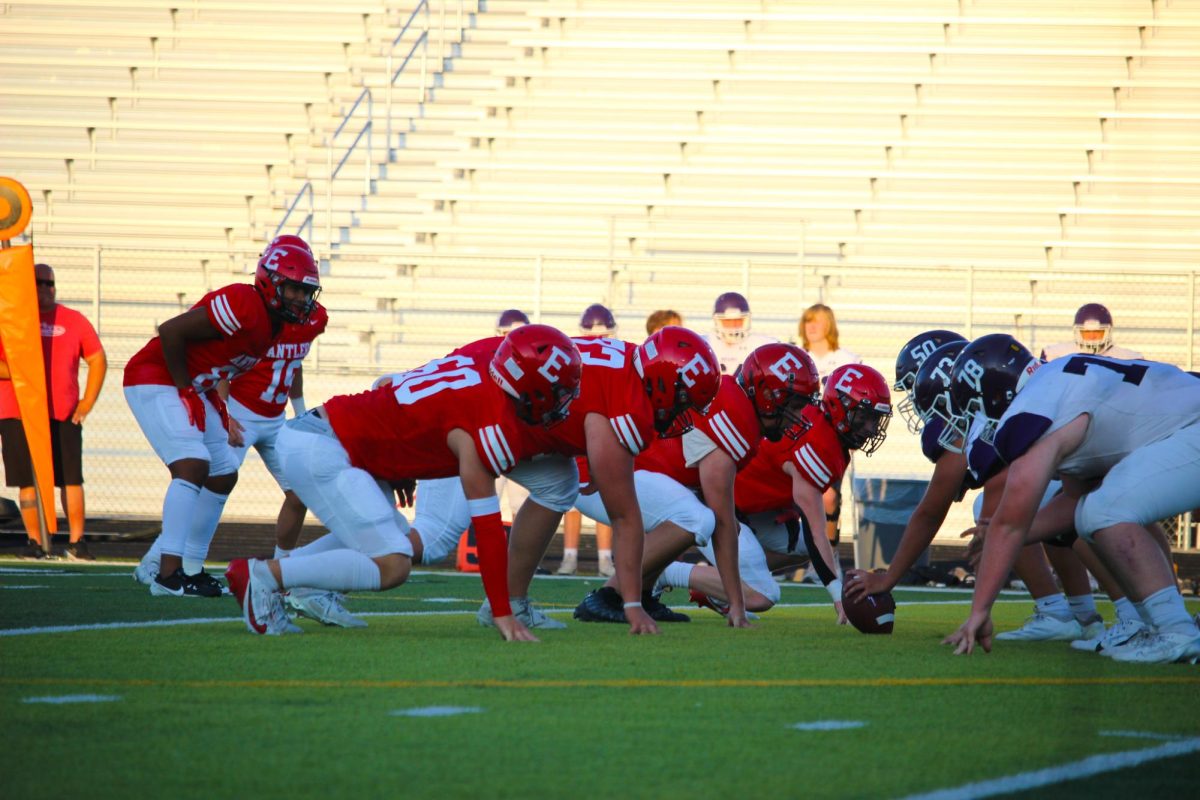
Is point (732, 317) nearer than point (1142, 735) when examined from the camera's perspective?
No

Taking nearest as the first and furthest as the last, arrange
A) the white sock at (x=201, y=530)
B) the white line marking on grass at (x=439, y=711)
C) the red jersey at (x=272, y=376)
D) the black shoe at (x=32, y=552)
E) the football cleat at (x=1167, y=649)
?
the white line marking on grass at (x=439, y=711) < the football cleat at (x=1167, y=649) < the white sock at (x=201, y=530) < the red jersey at (x=272, y=376) < the black shoe at (x=32, y=552)

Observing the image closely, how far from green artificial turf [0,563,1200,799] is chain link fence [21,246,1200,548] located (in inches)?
303

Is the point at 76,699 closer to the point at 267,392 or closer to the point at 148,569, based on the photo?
the point at 148,569

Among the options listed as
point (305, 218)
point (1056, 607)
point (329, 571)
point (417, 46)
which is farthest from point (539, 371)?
point (417, 46)

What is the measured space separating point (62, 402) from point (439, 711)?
8036mm

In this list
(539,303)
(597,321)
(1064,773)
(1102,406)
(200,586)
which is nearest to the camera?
(1064,773)

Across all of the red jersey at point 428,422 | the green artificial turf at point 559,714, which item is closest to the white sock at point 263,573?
the green artificial turf at point 559,714

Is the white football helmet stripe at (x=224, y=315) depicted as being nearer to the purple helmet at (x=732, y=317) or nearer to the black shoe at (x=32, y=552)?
the black shoe at (x=32, y=552)

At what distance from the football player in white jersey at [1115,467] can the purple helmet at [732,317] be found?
236 inches

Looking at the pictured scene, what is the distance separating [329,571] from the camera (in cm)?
536

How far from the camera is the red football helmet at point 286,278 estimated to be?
722cm

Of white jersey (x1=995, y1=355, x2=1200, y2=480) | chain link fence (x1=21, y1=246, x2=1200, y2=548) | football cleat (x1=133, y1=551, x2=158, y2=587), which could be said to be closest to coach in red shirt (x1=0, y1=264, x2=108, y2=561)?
chain link fence (x1=21, y1=246, x2=1200, y2=548)

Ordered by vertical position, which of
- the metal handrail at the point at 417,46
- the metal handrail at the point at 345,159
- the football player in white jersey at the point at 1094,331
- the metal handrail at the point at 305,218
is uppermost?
the metal handrail at the point at 417,46

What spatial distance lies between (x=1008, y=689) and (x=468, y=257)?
9.80 m
